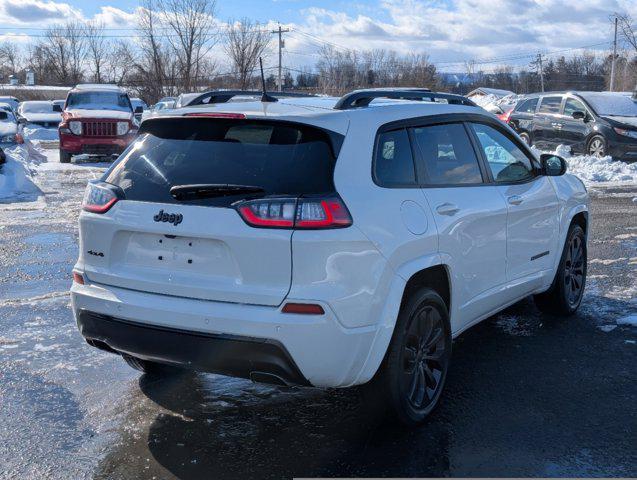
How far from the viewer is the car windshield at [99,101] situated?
834 inches

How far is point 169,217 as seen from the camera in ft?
12.5

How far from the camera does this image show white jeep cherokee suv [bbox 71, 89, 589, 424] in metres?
3.62

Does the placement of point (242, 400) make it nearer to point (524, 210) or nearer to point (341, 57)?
point (524, 210)

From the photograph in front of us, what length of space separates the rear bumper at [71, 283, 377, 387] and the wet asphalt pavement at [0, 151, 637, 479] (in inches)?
19.7

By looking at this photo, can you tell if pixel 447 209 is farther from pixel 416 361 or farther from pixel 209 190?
pixel 209 190

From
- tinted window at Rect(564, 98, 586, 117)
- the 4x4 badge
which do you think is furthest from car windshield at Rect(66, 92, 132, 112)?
the 4x4 badge

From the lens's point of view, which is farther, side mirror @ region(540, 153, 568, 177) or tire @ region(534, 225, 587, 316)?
tire @ region(534, 225, 587, 316)

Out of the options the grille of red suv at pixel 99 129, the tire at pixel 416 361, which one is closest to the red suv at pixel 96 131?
the grille of red suv at pixel 99 129

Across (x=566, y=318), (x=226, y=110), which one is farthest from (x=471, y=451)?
(x=566, y=318)

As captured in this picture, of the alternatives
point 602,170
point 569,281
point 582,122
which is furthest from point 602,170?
point 569,281

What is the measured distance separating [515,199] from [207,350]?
263 cm

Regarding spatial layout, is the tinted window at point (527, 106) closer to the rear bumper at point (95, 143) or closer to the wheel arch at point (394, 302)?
the rear bumper at point (95, 143)

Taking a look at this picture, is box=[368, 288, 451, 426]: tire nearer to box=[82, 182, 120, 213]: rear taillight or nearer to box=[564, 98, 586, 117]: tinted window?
box=[82, 182, 120, 213]: rear taillight

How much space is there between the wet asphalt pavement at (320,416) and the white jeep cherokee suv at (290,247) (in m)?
0.35
